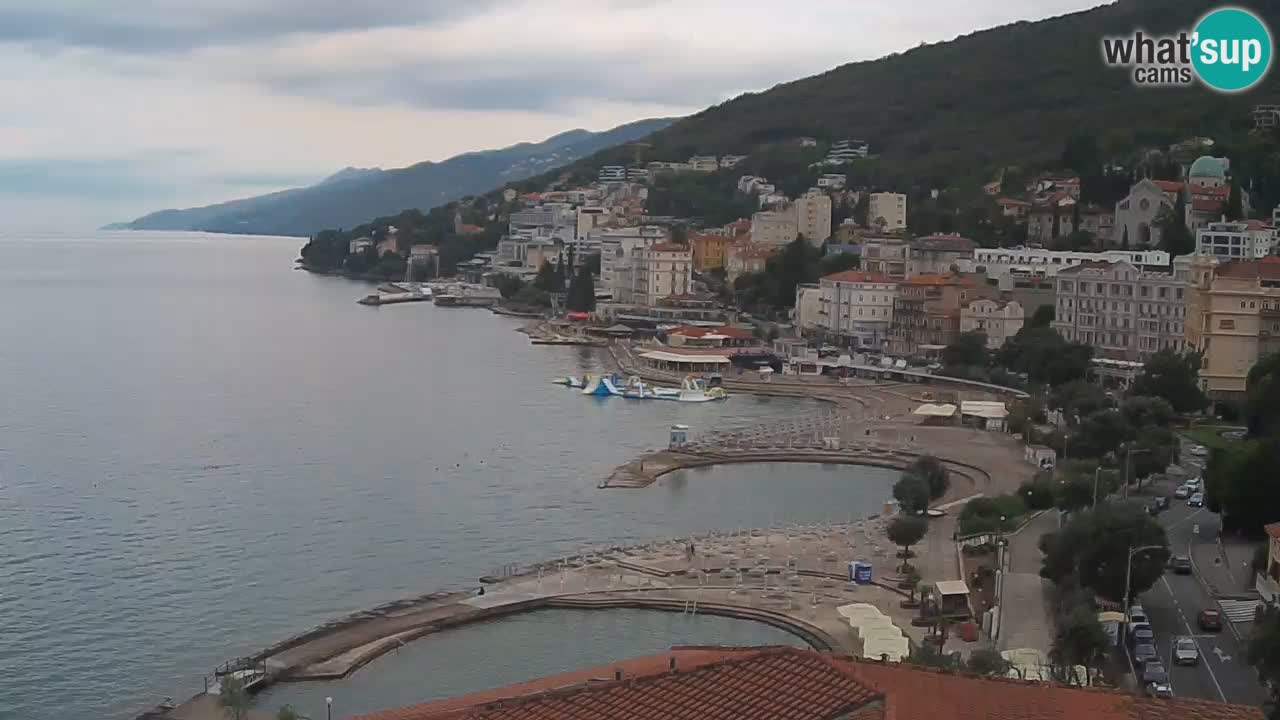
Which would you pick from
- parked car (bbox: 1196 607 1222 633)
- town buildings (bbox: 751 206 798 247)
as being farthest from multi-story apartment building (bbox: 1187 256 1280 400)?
town buildings (bbox: 751 206 798 247)

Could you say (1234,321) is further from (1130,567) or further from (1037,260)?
(1130,567)

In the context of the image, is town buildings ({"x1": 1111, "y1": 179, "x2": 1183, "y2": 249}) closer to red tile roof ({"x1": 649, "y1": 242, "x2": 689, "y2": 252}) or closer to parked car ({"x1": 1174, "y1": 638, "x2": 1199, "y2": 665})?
red tile roof ({"x1": 649, "y1": 242, "x2": 689, "y2": 252})

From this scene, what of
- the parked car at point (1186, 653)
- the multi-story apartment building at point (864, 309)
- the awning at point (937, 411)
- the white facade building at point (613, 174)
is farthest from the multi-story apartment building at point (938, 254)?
the white facade building at point (613, 174)

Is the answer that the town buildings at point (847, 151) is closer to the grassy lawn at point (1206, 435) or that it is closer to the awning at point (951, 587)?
the grassy lawn at point (1206, 435)

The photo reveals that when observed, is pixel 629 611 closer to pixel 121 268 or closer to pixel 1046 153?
pixel 1046 153

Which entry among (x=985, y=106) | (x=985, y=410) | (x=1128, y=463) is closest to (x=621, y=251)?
(x=985, y=106)

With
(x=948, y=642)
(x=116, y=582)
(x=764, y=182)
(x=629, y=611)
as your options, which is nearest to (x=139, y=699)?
(x=116, y=582)

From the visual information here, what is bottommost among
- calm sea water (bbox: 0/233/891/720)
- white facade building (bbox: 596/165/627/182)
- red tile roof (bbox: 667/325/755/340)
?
calm sea water (bbox: 0/233/891/720)
